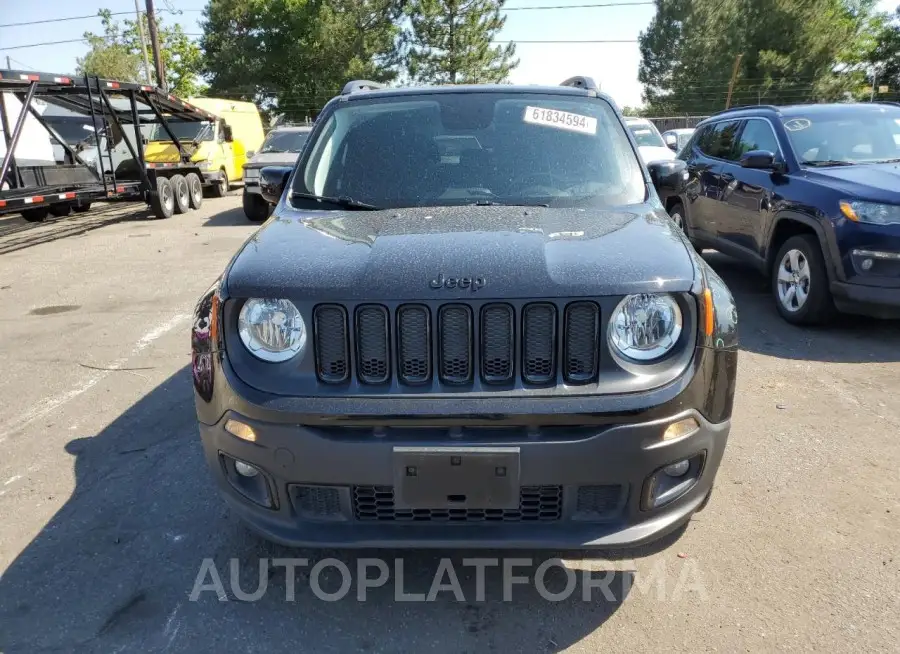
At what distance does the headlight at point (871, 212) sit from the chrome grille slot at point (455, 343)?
172 inches

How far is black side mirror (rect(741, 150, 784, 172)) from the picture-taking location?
19.6 ft

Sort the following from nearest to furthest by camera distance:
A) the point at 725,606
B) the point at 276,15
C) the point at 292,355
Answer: the point at 292,355 → the point at 725,606 → the point at 276,15

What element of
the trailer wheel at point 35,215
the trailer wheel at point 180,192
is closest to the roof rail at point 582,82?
the trailer wheel at point 180,192

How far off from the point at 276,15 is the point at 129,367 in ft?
146

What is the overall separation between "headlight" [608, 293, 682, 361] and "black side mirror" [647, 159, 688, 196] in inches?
58.5

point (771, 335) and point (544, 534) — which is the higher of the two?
point (544, 534)

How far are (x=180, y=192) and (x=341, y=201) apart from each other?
44.2ft

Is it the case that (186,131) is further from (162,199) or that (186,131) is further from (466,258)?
(466,258)

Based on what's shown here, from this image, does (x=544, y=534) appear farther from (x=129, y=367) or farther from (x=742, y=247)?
(x=742, y=247)

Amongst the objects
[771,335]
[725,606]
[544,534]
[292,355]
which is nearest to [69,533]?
[292,355]

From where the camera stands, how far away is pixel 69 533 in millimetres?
3096

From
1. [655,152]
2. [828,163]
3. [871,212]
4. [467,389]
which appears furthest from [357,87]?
[655,152]

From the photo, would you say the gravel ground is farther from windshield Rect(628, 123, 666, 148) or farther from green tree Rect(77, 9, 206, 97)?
green tree Rect(77, 9, 206, 97)

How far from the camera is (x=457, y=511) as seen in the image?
229cm
